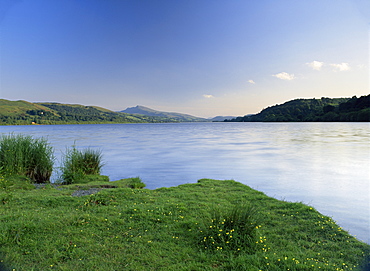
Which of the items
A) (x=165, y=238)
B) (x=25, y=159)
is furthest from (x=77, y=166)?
(x=165, y=238)

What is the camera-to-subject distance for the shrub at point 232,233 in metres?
5.74

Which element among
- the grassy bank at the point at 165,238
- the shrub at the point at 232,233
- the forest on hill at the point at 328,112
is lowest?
the grassy bank at the point at 165,238

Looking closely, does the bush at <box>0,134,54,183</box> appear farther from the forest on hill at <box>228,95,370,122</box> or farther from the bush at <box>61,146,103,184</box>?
the forest on hill at <box>228,95,370,122</box>

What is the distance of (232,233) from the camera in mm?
5910

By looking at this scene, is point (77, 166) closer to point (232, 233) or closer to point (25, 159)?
point (25, 159)

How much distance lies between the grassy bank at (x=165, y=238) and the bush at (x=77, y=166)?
5.40m

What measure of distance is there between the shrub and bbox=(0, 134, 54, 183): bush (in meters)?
11.7

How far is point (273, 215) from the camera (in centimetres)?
808

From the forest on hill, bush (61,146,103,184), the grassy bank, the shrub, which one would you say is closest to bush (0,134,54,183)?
bush (61,146,103,184)

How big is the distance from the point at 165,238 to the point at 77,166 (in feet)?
36.5

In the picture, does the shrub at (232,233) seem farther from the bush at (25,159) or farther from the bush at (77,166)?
the bush at (25,159)

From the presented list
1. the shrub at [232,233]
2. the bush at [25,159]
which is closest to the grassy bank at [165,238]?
the shrub at [232,233]

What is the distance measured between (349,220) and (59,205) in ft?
35.9

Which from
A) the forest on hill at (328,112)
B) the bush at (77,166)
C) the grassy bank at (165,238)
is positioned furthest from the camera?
the forest on hill at (328,112)
